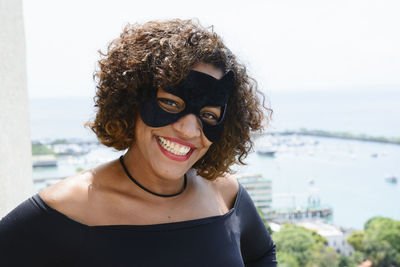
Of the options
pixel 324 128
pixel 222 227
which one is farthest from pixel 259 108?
pixel 324 128

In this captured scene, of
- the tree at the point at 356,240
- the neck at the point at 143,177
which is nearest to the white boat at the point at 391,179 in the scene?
the tree at the point at 356,240

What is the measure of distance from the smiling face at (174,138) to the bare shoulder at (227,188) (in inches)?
10.4

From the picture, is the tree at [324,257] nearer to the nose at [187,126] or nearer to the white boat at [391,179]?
the white boat at [391,179]

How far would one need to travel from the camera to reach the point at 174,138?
0.97 meters

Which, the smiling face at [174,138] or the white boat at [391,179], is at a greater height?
the smiling face at [174,138]

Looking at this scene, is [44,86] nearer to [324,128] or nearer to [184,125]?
[184,125]

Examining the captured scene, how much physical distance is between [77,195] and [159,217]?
211 millimetres

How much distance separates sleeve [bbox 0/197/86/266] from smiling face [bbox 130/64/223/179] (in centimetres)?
25

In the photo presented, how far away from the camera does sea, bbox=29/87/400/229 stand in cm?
848

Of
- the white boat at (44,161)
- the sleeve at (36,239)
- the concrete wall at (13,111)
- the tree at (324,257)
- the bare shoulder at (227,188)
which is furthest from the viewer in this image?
the white boat at (44,161)

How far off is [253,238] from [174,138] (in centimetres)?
50

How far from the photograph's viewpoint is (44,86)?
4316mm

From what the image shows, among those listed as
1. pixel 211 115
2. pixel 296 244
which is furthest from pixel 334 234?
pixel 211 115

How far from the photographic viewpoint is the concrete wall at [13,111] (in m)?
1.56
